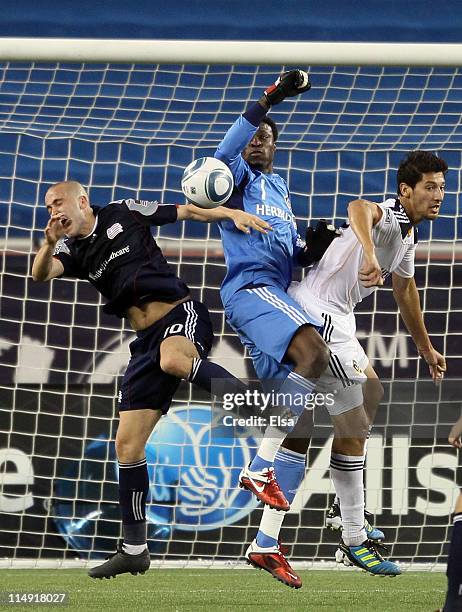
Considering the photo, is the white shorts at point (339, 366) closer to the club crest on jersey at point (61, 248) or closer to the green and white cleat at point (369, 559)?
the green and white cleat at point (369, 559)

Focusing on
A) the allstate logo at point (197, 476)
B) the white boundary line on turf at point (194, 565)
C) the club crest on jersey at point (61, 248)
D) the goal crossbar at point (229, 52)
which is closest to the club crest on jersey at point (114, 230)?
the club crest on jersey at point (61, 248)

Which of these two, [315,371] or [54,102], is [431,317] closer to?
[315,371]

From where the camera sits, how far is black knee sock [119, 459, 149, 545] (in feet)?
20.3

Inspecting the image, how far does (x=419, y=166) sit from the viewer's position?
5953 millimetres

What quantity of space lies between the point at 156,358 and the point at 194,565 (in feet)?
8.98

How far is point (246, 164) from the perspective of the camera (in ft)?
20.3

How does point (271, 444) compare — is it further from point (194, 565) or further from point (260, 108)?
point (194, 565)

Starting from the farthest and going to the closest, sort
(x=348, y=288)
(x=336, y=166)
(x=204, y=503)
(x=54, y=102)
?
(x=54, y=102), (x=336, y=166), (x=204, y=503), (x=348, y=288)

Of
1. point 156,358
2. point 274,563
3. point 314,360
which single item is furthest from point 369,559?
point 156,358

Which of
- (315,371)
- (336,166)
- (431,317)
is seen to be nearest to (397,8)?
(336,166)

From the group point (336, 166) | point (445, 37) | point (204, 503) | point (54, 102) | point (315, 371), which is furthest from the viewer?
point (445, 37)

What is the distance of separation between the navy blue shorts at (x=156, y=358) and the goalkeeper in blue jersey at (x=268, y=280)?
0.20 metres

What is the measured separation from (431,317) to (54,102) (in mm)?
3984

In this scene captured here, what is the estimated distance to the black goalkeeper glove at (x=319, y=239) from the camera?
239 inches
